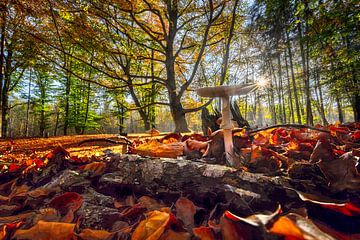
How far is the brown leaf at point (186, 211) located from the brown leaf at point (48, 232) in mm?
228

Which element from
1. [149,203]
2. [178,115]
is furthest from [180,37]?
[149,203]

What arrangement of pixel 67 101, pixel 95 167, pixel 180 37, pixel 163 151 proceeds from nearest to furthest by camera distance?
pixel 95 167 < pixel 163 151 < pixel 180 37 < pixel 67 101

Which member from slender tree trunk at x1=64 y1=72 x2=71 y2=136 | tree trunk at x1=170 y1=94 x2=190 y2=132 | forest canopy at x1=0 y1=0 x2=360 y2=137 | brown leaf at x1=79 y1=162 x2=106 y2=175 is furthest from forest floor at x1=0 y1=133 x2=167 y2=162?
slender tree trunk at x1=64 y1=72 x2=71 y2=136

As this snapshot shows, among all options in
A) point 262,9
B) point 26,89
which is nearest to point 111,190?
point 262,9

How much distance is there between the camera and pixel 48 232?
350 millimetres

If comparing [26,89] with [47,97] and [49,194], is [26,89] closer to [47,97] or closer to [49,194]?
[47,97]

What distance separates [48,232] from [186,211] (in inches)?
11.4

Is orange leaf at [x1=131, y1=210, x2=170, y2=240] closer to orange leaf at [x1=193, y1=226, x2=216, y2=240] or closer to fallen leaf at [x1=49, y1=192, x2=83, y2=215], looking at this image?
orange leaf at [x1=193, y1=226, x2=216, y2=240]

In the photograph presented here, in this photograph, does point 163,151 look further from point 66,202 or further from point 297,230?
point 297,230

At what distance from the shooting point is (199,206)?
18.0 inches

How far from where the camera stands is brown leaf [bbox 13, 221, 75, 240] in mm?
346

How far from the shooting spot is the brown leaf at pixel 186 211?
0.40 m

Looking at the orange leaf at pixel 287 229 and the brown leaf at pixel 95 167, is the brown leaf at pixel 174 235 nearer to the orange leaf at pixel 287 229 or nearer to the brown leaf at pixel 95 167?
the orange leaf at pixel 287 229

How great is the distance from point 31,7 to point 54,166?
373cm
